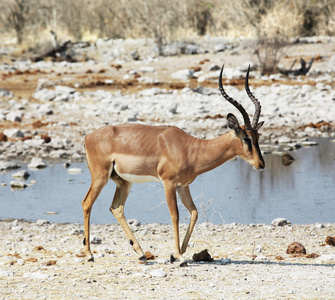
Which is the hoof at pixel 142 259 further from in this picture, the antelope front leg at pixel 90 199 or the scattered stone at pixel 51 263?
the scattered stone at pixel 51 263

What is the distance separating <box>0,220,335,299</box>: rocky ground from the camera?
5.90m

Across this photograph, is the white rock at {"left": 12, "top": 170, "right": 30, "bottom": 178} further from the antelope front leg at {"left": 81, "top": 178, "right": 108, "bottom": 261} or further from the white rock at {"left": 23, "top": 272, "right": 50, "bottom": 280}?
the white rock at {"left": 23, "top": 272, "right": 50, "bottom": 280}

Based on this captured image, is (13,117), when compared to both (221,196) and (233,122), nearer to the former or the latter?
(221,196)

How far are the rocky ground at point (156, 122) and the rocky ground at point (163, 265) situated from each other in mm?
17

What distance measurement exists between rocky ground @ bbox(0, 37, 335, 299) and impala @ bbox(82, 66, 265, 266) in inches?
27.7

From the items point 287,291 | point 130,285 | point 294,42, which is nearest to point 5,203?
point 130,285

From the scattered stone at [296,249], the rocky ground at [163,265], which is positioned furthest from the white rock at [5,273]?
the scattered stone at [296,249]

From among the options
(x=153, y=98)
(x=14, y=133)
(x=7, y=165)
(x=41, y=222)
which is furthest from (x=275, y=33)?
(x=41, y=222)

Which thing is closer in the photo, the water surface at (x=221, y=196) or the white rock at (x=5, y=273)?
the white rock at (x=5, y=273)

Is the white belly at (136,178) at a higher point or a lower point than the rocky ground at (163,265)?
higher

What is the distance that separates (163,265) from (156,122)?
446 inches

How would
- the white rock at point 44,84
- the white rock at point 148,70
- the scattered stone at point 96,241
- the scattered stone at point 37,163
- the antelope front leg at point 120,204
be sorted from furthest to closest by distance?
the white rock at point 148,70, the white rock at point 44,84, the scattered stone at point 37,163, the scattered stone at point 96,241, the antelope front leg at point 120,204

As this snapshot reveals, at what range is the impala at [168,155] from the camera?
23.5 feet

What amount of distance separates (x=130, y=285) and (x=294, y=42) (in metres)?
25.3
